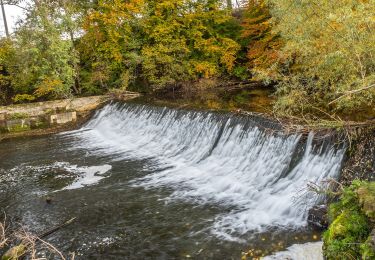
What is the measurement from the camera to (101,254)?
6242 millimetres

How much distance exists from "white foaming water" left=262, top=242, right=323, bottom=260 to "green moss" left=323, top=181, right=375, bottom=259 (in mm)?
1035

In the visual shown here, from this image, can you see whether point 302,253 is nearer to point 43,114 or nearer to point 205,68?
point 43,114

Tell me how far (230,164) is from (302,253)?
468cm

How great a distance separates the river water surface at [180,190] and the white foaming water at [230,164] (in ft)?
0.09

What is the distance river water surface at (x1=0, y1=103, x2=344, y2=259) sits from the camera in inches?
252

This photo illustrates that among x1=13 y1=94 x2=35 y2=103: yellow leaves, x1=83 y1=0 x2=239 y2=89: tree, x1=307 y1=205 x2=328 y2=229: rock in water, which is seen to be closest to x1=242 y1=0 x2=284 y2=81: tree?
x1=83 y1=0 x2=239 y2=89: tree

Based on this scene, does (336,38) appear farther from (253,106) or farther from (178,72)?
(178,72)

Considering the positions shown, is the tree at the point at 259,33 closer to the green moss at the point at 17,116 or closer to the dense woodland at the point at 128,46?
the dense woodland at the point at 128,46

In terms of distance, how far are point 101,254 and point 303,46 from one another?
755cm

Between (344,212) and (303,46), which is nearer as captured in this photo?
(344,212)

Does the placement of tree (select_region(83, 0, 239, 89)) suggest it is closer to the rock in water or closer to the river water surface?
the river water surface

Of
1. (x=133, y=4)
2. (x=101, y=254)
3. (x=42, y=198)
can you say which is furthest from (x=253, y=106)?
(x=133, y=4)

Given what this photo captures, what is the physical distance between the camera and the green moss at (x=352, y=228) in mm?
4055

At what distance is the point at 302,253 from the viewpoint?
215 inches
